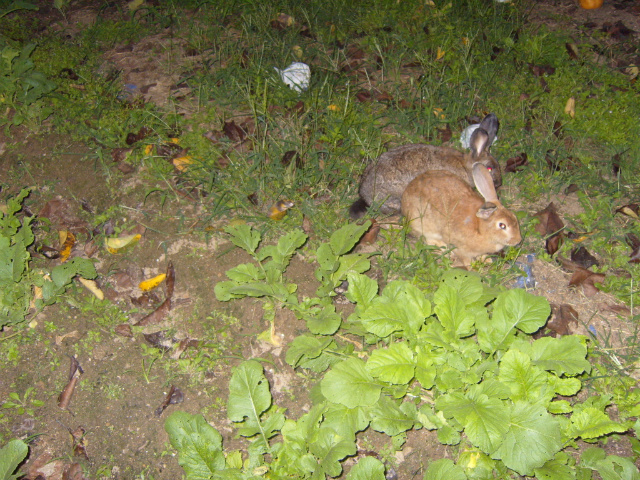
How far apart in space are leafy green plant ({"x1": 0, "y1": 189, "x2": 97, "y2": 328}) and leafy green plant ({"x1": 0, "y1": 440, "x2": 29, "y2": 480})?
0.97 metres

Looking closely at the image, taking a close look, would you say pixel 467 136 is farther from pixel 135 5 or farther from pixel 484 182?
pixel 135 5

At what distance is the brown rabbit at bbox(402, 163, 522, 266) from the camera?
319cm

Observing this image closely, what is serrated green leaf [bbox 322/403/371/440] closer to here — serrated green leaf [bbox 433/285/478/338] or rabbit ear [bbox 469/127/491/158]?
serrated green leaf [bbox 433/285/478/338]

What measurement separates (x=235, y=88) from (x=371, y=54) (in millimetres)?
1500

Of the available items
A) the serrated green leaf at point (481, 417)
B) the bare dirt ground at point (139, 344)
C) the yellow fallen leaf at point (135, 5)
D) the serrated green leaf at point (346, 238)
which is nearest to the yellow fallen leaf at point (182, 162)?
the bare dirt ground at point (139, 344)

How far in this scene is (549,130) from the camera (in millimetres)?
4070

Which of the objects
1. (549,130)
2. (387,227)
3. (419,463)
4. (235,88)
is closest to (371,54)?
(235,88)

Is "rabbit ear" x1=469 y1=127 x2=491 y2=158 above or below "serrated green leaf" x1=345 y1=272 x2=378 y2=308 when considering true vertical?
above

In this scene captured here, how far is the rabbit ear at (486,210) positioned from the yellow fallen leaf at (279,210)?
132 centimetres

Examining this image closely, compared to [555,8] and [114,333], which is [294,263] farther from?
[555,8]

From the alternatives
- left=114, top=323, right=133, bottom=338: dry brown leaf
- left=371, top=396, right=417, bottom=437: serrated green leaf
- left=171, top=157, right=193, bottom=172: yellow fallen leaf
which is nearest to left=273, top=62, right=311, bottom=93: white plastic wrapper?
left=171, top=157, right=193, bottom=172: yellow fallen leaf

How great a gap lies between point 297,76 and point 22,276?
9.02 ft

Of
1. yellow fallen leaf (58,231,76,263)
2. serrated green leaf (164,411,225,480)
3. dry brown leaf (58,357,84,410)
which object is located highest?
serrated green leaf (164,411,225,480)

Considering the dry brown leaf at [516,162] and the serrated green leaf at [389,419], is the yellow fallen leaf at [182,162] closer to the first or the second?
the serrated green leaf at [389,419]
